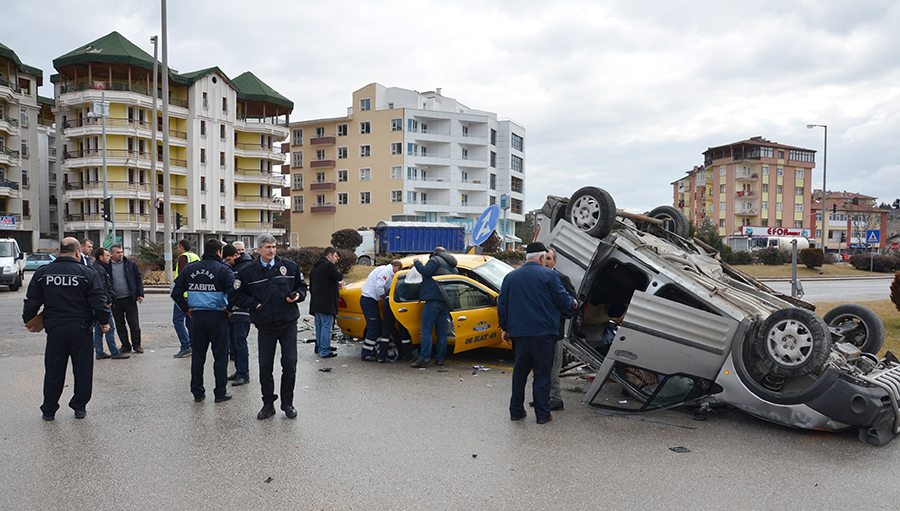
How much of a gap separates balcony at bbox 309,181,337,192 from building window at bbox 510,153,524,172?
71.0ft

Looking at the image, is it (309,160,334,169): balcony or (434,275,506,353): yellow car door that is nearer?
(434,275,506,353): yellow car door

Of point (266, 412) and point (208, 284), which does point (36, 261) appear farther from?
point (266, 412)

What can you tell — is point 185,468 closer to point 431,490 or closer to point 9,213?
point 431,490

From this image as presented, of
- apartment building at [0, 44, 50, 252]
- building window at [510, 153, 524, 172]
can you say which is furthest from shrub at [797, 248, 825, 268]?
apartment building at [0, 44, 50, 252]

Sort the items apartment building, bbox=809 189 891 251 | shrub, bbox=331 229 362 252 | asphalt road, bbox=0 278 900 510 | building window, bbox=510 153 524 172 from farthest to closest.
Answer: apartment building, bbox=809 189 891 251
building window, bbox=510 153 524 172
shrub, bbox=331 229 362 252
asphalt road, bbox=0 278 900 510

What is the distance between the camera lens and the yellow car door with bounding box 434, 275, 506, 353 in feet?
26.9

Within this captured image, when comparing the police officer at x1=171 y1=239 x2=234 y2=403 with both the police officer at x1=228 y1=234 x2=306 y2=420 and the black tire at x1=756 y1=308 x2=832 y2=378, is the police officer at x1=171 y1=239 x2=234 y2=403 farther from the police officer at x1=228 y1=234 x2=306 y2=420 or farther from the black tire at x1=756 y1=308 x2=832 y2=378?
the black tire at x1=756 y1=308 x2=832 y2=378

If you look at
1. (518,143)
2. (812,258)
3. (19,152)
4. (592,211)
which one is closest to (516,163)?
(518,143)

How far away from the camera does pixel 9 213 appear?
5262cm

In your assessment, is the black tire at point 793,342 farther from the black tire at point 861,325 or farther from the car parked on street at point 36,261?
the car parked on street at point 36,261

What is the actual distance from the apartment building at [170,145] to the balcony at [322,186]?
6728 mm

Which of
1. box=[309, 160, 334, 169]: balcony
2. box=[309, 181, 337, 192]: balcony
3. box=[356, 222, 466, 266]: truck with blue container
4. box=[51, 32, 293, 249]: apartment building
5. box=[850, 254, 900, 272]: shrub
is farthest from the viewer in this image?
box=[309, 160, 334, 169]: balcony

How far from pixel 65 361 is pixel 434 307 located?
4.19 meters

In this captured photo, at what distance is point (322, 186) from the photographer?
222 ft
